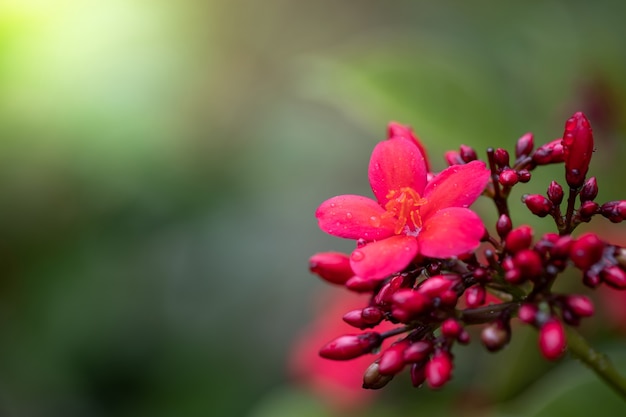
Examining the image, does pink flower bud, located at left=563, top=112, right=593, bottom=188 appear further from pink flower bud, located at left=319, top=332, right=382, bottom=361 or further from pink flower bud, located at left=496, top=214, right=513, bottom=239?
pink flower bud, located at left=319, top=332, right=382, bottom=361

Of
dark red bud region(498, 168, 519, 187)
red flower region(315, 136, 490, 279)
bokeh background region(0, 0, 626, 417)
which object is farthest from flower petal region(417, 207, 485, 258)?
bokeh background region(0, 0, 626, 417)

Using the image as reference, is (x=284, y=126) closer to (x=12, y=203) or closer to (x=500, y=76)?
(x=500, y=76)

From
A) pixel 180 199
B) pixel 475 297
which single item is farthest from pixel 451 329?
pixel 180 199

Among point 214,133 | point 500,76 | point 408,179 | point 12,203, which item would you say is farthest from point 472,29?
point 408,179

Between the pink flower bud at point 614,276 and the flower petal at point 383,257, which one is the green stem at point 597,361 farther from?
the flower petal at point 383,257

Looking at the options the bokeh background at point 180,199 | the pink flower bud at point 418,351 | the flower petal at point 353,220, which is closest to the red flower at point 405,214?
the flower petal at point 353,220

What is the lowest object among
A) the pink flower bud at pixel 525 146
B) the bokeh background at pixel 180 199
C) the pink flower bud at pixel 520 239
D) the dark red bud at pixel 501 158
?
the pink flower bud at pixel 520 239

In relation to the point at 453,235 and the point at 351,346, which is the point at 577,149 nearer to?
the point at 453,235
